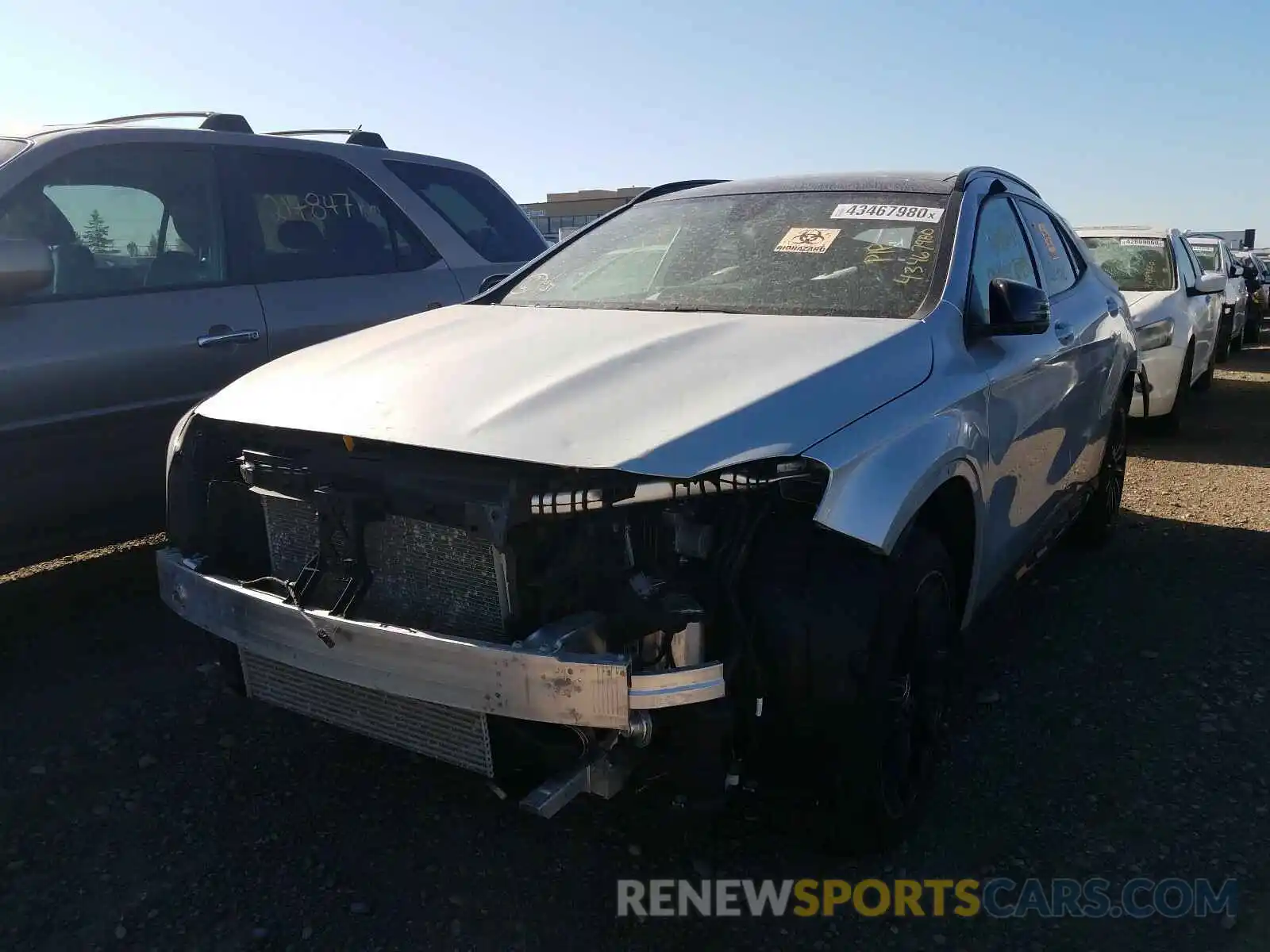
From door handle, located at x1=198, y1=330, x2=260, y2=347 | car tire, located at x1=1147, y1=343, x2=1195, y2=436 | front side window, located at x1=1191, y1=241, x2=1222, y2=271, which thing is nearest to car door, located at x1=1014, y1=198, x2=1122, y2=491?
door handle, located at x1=198, y1=330, x2=260, y2=347

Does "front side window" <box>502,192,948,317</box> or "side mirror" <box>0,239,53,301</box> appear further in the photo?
"side mirror" <box>0,239,53,301</box>

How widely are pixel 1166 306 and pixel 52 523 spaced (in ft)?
25.9

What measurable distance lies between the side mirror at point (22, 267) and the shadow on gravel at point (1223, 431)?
718cm

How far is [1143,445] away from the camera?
27.0 feet

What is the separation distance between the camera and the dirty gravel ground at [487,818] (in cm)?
249

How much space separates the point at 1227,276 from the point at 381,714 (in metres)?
13.0

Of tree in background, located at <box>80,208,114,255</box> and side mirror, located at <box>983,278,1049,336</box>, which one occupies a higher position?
tree in background, located at <box>80,208,114,255</box>

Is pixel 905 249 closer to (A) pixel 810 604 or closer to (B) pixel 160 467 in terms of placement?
(A) pixel 810 604

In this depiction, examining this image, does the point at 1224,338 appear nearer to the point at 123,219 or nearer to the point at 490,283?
the point at 490,283

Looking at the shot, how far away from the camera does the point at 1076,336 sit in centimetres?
411

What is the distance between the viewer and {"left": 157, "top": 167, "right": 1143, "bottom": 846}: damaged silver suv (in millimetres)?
2219

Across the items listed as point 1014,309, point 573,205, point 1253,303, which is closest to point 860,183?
point 1014,309

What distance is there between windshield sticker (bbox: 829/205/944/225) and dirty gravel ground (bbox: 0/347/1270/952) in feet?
5.50

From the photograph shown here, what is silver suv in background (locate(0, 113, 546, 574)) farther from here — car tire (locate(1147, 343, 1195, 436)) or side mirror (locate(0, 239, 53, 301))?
car tire (locate(1147, 343, 1195, 436))
